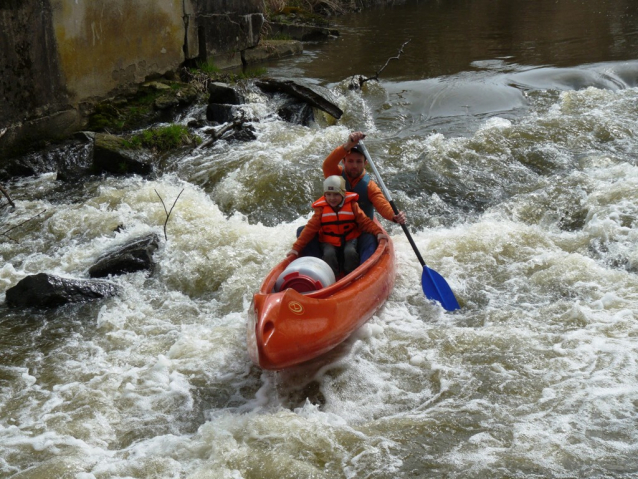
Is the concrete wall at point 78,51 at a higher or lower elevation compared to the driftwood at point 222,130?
higher

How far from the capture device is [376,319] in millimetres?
4691

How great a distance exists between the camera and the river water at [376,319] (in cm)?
344

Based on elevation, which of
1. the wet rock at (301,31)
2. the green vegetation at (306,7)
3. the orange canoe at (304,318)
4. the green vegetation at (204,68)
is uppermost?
the green vegetation at (306,7)

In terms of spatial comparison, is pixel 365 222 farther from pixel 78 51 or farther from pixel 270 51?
pixel 270 51

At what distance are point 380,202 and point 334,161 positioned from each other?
51cm

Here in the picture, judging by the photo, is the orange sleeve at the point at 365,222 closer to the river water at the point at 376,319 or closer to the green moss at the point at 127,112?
the river water at the point at 376,319

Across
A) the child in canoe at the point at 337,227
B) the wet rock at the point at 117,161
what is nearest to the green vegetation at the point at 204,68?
the wet rock at the point at 117,161

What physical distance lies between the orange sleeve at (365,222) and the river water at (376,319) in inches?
20.3

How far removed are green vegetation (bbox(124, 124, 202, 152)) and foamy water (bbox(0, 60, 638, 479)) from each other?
2.11 ft

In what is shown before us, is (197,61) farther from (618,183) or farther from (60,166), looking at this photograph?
(618,183)

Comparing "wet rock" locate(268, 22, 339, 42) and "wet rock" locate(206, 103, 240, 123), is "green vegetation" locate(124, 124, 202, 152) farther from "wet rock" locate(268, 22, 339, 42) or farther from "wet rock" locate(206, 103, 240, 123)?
"wet rock" locate(268, 22, 339, 42)

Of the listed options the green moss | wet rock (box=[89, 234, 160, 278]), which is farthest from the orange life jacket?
the green moss

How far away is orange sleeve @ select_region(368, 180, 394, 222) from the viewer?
16.8ft

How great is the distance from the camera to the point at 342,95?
992 centimetres
